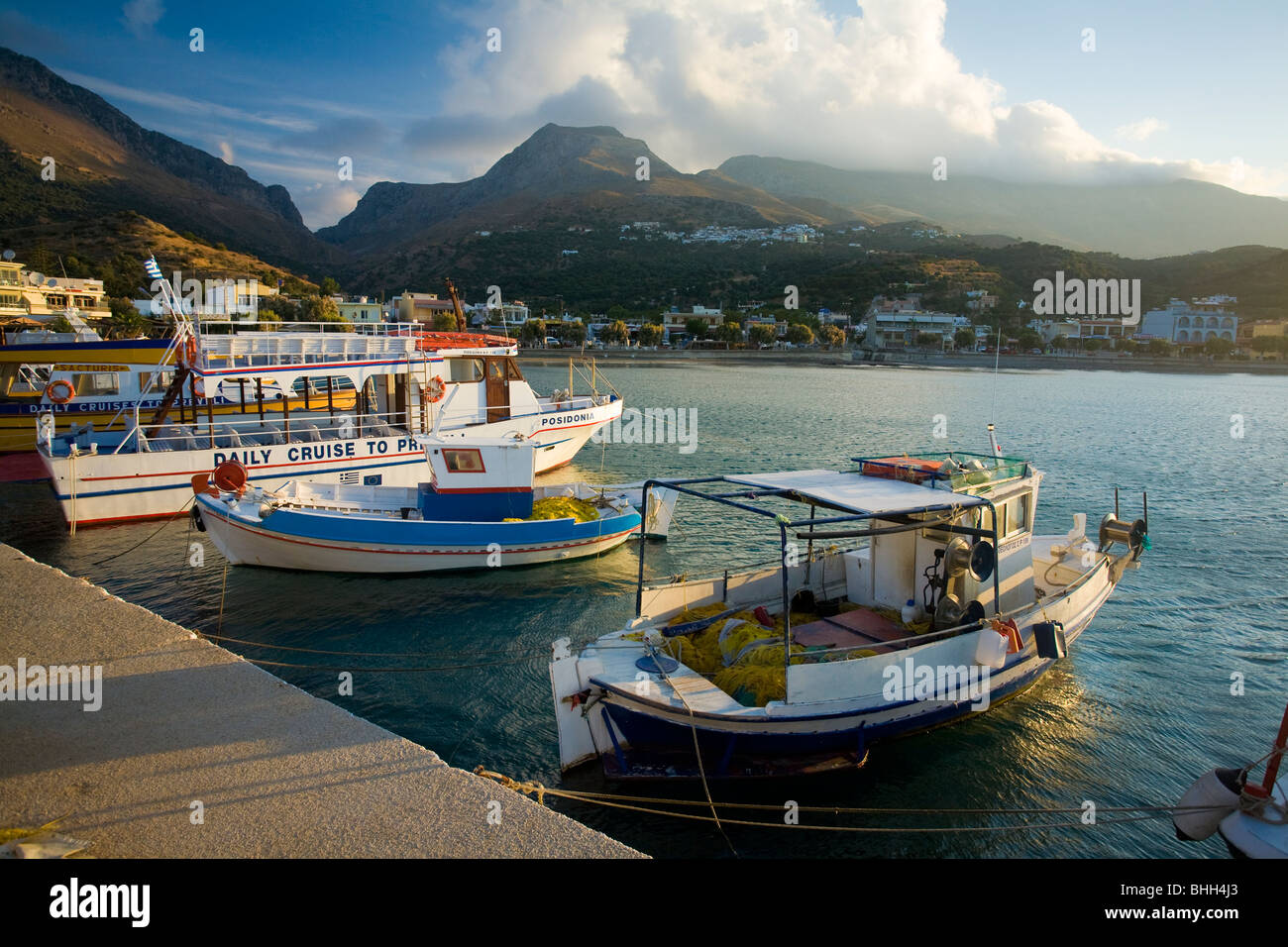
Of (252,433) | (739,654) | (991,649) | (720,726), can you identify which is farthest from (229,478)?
(991,649)

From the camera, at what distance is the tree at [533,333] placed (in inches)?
4151

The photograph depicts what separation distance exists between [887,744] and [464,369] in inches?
767

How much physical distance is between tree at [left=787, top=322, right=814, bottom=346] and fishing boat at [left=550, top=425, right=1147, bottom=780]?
11153 cm

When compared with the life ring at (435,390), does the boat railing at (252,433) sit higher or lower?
lower

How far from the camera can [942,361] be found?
111 meters

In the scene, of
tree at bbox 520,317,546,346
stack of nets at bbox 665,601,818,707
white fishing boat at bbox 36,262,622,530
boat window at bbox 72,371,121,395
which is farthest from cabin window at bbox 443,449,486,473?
tree at bbox 520,317,546,346

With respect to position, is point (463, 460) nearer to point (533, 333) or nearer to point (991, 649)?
point (991, 649)

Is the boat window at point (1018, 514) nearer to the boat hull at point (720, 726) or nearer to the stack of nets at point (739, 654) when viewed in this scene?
the boat hull at point (720, 726)

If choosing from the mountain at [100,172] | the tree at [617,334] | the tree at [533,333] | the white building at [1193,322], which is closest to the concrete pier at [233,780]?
the tree at [533,333]

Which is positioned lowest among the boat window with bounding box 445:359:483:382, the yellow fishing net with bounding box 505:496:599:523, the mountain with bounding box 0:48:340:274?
the yellow fishing net with bounding box 505:496:599:523

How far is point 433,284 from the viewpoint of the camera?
526ft

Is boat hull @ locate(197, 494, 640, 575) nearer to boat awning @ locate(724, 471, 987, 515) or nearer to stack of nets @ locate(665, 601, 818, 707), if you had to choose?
stack of nets @ locate(665, 601, 818, 707)

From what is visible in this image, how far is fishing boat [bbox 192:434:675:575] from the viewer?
1581cm

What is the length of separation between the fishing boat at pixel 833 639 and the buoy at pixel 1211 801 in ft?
8.18
